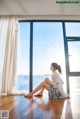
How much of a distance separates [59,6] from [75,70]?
1854 millimetres

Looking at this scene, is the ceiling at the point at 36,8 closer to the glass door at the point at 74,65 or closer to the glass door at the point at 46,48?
the glass door at the point at 46,48

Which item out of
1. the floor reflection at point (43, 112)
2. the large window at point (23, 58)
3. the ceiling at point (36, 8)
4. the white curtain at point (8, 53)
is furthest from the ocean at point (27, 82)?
the floor reflection at point (43, 112)

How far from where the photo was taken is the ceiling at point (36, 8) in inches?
150

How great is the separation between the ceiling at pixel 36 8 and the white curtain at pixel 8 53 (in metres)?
0.34

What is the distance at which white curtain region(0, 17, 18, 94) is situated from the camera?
4.19 m

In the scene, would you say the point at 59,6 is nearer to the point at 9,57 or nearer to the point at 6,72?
the point at 9,57

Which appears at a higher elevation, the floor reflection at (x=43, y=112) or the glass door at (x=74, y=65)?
the glass door at (x=74, y=65)

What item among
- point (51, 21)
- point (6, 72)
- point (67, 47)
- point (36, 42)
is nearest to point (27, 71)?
point (6, 72)

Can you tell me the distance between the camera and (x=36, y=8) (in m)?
4.12

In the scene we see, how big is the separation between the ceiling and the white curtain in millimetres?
337

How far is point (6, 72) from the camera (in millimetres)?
4238

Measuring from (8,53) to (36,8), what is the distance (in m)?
1.45

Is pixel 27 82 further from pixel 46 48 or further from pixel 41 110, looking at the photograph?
pixel 41 110

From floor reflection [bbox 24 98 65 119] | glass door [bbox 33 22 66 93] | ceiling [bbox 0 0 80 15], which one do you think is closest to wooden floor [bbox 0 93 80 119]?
floor reflection [bbox 24 98 65 119]
